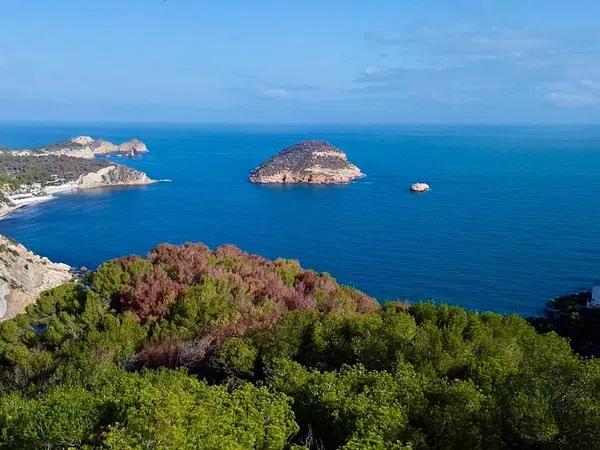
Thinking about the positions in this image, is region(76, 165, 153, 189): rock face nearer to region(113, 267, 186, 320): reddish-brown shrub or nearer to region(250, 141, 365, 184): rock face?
region(250, 141, 365, 184): rock face

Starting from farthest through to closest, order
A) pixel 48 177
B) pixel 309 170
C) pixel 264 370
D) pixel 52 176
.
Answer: pixel 309 170 < pixel 52 176 < pixel 48 177 < pixel 264 370

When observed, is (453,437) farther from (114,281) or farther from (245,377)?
(114,281)

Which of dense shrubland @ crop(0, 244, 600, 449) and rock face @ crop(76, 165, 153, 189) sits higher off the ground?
dense shrubland @ crop(0, 244, 600, 449)

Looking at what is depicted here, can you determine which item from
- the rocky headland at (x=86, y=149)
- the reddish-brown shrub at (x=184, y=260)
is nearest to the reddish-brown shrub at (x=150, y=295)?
the reddish-brown shrub at (x=184, y=260)

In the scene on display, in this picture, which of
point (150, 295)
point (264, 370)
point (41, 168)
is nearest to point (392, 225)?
point (150, 295)

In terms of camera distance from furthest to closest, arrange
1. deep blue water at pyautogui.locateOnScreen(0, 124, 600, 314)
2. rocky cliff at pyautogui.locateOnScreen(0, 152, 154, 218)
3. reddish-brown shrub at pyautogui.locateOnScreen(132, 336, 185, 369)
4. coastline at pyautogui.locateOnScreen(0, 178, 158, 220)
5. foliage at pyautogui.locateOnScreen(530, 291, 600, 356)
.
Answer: rocky cliff at pyautogui.locateOnScreen(0, 152, 154, 218) → coastline at pyautogui.locateOnScreen(0, 178, 158, 220) → deep blue water at pyautogui.locateOnScreen(0, 124, 600, 314) → foliage at pyautogui.locateOnScreen(530, 291, 600, 356) → reddish-brown shrub at pyautogui.locateOnScreen(132, 336, 185, 369)

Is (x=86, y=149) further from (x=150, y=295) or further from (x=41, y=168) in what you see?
(x=150, y=295)

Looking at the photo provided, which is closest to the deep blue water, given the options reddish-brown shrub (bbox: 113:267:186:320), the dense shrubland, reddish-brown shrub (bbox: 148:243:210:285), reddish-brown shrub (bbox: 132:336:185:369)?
reddish-brown shrub (bbox: 148:243:210:285)
